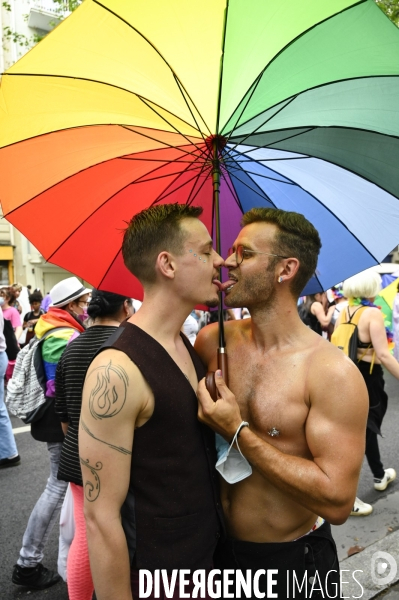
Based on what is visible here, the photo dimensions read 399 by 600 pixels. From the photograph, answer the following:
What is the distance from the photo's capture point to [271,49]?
1.74 metres

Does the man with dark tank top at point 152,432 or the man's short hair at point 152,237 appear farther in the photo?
the man's short hair at point 152,237

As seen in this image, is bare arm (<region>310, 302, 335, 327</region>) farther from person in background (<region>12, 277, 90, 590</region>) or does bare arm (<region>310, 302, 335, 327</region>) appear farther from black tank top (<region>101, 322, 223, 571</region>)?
black tank top (<region>101, 322, 223, 571</region>)

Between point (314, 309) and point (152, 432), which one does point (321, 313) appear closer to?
point (314, 309)

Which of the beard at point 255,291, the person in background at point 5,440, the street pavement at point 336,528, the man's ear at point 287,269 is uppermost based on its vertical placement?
the man's ear at point 287,269

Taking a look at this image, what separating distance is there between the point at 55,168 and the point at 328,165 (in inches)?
49.2

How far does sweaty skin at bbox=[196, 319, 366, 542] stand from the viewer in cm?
175

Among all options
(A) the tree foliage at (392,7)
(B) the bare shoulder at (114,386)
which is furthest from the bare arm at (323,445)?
(A) the tree foliage at (392,7)

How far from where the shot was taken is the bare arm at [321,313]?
7531 mm

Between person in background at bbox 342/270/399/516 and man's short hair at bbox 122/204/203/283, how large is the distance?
108 inches

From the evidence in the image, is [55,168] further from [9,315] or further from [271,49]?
[9,315]

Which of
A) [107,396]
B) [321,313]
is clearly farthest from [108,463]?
[321,313]

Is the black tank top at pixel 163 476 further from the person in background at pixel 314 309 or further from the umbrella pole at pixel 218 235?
the person in background at pixel 314 309

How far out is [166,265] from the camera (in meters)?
1.83

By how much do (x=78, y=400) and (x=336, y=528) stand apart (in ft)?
8.21
